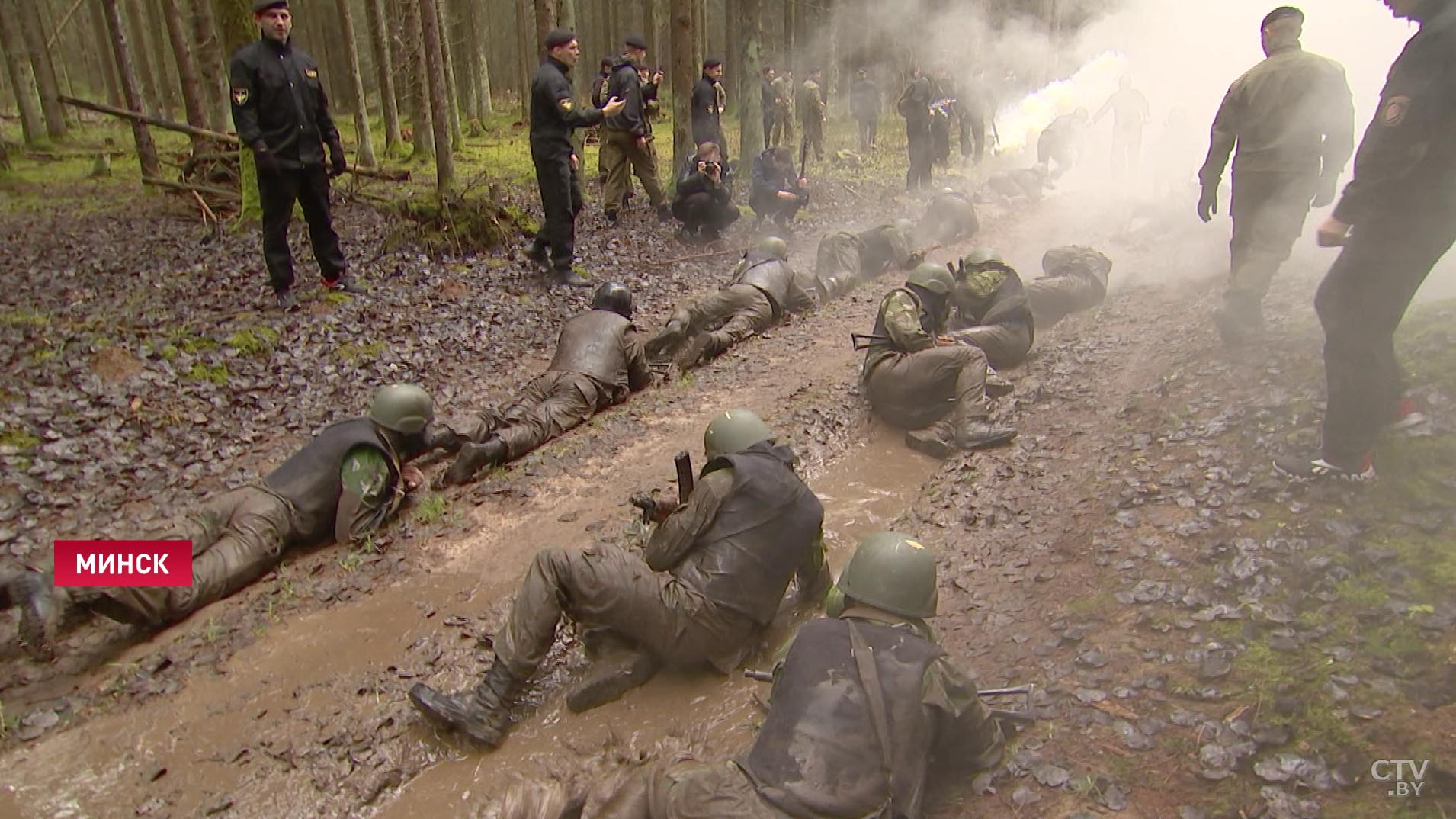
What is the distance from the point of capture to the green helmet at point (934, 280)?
7191mm

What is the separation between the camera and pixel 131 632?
4.28 metres

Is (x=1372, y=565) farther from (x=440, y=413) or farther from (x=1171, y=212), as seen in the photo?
(x=1171, y=212)

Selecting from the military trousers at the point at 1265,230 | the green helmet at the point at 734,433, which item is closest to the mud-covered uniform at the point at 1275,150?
the military trousers at the point at 1265,230

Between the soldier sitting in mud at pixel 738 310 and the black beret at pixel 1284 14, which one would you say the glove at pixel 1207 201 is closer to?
the black beret at pixel 1284 14

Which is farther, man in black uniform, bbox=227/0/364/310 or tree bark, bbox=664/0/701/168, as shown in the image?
tree bark, bbox=664/0/701/168

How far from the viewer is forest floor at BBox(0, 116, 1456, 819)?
3.13 meters

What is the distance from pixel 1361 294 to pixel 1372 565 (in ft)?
4.37

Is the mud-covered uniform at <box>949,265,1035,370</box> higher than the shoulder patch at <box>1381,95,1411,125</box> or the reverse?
the reverse

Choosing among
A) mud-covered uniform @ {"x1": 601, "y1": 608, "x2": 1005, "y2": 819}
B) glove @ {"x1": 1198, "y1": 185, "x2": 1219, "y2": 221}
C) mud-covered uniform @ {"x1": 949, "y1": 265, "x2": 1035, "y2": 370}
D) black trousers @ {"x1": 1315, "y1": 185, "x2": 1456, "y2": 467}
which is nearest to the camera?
mud-covered uniform @ {"x1": 601, "y1": 608, "x2": 1005, "y2": 819}

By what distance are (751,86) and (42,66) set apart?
13640mm

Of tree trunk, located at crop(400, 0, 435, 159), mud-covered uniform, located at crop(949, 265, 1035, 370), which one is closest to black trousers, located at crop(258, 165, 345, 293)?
tree trunk, located at crop(400, 0, 435, 159)

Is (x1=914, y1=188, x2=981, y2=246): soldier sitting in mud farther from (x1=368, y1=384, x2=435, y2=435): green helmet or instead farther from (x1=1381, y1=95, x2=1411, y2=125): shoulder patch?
(x1=368, y1=384, x2=435, y2=435): green helmet

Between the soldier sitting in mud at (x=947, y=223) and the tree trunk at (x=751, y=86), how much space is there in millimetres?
3664

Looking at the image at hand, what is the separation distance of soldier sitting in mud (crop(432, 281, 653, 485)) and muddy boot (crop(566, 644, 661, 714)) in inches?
95.7
